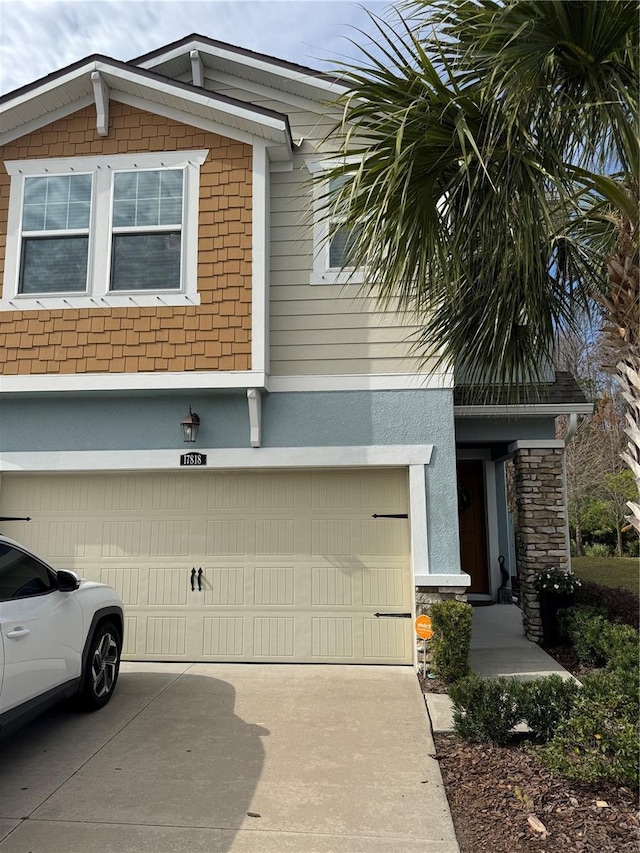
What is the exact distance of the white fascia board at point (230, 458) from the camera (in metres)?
7.22

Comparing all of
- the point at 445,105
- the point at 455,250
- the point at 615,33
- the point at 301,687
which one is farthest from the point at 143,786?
the point at 615,33

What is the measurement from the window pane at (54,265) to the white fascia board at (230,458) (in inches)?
77.3

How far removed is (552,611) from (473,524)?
3002 millimetres

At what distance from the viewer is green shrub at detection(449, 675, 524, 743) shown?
4.61 m

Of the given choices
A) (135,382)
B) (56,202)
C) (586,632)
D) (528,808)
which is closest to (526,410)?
(586,632)

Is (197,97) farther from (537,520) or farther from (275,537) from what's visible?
(537,520)

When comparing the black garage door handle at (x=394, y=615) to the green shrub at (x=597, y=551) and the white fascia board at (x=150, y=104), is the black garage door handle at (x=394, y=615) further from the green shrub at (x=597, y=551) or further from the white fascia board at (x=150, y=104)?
the green shrub at (x=597, y=551)

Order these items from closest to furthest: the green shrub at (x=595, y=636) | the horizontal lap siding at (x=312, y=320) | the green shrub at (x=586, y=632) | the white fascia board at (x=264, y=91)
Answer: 1. the green shrub at (x=595, y=636)
2. the green shrub at (x=586, y=632)
3. the horizontal lap siding at (x=312, y=320)
4. the white fascia board at (x=264, y=91)

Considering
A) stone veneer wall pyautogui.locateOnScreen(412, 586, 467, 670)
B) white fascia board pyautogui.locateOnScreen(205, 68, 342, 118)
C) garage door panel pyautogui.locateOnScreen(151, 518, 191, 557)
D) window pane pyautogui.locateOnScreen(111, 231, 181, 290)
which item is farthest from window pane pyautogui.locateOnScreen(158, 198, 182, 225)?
stone veneer wall pyautogui.locateOnScreen(412, 586, 467, 670)

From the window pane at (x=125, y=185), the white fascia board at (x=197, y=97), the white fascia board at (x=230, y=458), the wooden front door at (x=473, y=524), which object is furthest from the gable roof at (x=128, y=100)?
the wooden front door at (x=473, y=524)

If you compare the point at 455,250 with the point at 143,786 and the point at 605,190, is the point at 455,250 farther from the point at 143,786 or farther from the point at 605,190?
the point at 143,786

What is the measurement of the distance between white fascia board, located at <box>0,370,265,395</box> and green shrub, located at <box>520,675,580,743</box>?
4102 millimetres

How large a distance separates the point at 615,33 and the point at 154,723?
20.0ft

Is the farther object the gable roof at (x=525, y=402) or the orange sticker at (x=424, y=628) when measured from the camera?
the gable roof at (x=525, y=402)
